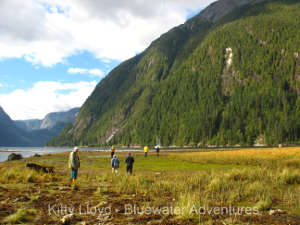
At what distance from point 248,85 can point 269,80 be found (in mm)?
14517

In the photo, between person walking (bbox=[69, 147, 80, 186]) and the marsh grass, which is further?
person walking (bbox=[69, 147, 80, 186])

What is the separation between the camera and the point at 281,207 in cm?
1072

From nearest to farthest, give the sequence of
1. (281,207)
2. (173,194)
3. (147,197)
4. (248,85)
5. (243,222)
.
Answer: (243,222), (281,207), (147,197), (173,194), (248,85)

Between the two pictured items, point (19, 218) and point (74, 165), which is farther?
point (74, 165)

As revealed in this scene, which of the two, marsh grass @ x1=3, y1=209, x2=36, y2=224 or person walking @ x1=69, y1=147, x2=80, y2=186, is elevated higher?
person walking @ x1=69, y1=147, x2=80, y2=186

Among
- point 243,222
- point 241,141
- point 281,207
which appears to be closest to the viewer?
point 243,222

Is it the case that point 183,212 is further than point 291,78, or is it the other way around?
point 291,78

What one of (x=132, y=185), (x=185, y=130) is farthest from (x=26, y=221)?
(x=185, y=130)

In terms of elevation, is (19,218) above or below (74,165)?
below

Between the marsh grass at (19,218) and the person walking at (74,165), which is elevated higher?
the person walking at (74,165)

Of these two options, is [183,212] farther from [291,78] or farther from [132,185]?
[291,78]

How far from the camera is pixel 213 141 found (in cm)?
17688

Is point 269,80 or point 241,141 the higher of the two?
point 269,80

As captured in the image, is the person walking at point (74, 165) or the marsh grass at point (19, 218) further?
the person walking at point (74, 165)
